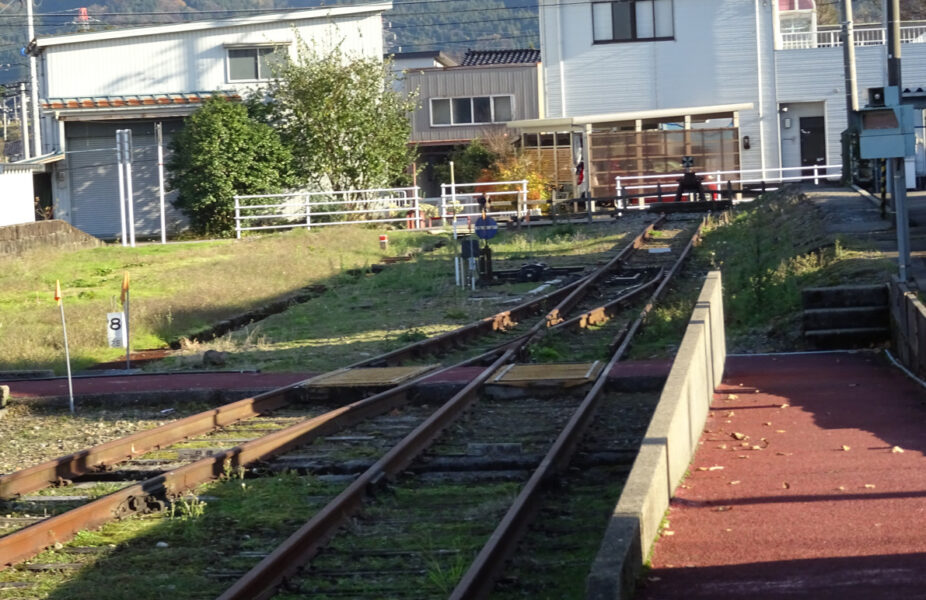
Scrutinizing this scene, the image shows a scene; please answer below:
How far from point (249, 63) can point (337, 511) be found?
36887 mm

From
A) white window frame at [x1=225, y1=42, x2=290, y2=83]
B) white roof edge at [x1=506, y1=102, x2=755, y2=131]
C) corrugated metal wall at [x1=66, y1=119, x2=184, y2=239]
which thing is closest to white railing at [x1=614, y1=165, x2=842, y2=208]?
white roof edge at [x1=506, y1=102, x2=755, y2=131]

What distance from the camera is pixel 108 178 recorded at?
4194cm

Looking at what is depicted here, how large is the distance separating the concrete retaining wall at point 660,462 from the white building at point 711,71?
111 feet

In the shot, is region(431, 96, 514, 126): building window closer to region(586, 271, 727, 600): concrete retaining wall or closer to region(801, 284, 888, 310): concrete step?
region(801, 284, 888, 310): concrete step

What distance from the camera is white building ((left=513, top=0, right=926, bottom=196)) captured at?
45312 mm

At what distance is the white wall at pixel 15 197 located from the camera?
34062mm

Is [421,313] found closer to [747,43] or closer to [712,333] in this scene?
[712,333]

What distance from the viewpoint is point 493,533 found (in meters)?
7.11

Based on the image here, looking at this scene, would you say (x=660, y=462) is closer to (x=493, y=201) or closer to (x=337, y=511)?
(x=337, y=511)

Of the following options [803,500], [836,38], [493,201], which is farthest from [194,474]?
[836,38]

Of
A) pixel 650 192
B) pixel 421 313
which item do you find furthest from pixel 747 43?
pixel 421 313

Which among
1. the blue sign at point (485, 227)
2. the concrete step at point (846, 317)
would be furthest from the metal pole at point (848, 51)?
the concrete step at point (846, 317)

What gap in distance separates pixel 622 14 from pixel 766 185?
8.72m

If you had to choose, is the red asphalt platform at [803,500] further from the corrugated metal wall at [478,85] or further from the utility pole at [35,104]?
the corrugated metal wall at [478,85]
